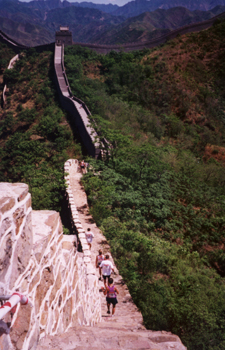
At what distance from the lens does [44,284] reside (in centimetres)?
246

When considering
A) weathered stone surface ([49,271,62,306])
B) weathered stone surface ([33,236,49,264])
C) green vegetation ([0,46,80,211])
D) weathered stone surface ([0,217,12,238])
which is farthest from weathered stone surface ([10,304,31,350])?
green vegetation ([0,46,80,211])

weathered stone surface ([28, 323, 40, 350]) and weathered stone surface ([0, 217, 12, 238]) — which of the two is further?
weathered stone surface ([28, 323, 40, 350])

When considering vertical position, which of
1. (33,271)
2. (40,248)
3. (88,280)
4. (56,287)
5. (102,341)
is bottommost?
(88,280)

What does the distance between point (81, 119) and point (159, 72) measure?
20.4 m

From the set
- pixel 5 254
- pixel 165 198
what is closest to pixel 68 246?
pixel 5 254

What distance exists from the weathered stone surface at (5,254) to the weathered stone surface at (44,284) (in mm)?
700

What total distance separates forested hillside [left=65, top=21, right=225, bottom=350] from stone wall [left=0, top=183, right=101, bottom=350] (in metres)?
3.60

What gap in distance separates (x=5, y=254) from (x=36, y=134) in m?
22.3

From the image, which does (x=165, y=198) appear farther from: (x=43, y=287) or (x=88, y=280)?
(x=43, y=287)

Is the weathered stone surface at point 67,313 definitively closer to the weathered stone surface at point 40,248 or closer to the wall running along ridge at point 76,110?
the weathered stone surface at point 40,248

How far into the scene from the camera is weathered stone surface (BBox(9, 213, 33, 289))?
73.9 inches

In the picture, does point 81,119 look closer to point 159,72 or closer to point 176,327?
point 176,327

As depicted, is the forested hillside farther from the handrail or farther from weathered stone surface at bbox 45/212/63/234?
the handrail

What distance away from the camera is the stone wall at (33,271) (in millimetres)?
1771
